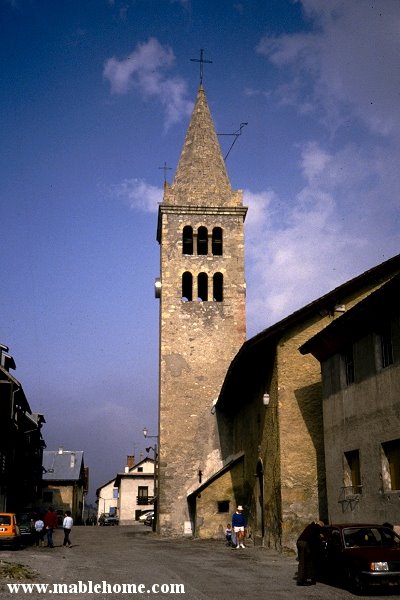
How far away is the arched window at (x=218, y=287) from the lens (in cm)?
3781

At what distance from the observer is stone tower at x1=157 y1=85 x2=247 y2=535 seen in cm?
3438

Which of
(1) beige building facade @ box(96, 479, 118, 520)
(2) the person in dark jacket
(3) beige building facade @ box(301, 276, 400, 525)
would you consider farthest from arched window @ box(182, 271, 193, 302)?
(1) beige building facade @ box(96, 479, 118, 520)

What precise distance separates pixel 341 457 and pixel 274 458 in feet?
13.8

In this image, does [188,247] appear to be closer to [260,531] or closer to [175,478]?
[175,478]

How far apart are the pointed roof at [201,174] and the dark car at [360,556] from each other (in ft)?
88.1

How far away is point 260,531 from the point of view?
25.2 metres

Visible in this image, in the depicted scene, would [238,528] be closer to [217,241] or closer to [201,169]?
[217,241]

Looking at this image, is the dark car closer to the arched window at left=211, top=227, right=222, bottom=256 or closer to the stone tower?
the stone tower

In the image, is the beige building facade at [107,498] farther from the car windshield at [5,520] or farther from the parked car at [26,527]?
the car windshield at [5,520]

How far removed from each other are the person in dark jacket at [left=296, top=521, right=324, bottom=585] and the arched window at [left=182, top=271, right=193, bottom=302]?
23360mm

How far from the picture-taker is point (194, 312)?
3681 centimetres

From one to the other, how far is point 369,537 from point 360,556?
115 centimetres

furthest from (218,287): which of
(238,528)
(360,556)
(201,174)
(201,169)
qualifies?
(360,556)

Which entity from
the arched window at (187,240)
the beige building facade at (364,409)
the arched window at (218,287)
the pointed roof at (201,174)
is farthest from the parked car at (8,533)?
the pointed roof at (201,174)
